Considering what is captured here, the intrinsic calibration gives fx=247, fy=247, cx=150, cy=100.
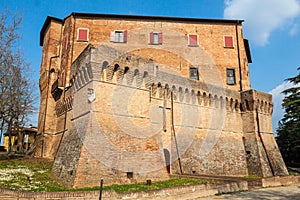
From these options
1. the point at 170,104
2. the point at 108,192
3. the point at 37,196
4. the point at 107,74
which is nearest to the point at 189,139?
the point at 170,104

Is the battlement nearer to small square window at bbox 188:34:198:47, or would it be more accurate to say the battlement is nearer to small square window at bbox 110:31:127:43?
small square window at bbox 188:34:198:47

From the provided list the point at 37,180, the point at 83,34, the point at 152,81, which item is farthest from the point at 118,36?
the point at 37,180

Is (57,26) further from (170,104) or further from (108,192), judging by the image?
(108,192)

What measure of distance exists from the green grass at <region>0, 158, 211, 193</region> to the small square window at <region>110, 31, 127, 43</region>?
12.7 metres

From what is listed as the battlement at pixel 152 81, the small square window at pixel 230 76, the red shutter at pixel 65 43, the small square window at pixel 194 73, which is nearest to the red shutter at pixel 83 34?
the red shutter at pixel 65 43

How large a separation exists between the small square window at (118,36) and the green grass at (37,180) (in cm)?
1265

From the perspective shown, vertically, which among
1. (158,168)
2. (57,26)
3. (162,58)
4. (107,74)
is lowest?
(158,168)

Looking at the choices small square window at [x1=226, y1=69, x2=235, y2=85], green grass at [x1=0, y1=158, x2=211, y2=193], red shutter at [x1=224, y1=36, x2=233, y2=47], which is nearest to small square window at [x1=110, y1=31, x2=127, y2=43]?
red shutter at [x1=224, y1=36, x2=233, y2=47]

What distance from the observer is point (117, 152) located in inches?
492

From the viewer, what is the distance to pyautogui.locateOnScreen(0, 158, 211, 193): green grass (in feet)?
35.4

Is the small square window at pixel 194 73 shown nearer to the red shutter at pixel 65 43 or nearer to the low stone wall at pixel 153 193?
the red shutter at pixel 65 43

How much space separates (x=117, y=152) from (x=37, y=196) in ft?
14.6

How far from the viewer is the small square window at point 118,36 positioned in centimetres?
2379

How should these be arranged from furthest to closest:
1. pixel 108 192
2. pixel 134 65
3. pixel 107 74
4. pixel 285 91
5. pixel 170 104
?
pixel 285 91, pixel 170 104, pixel 134 65, pixel 107 74, pixel 108 192
